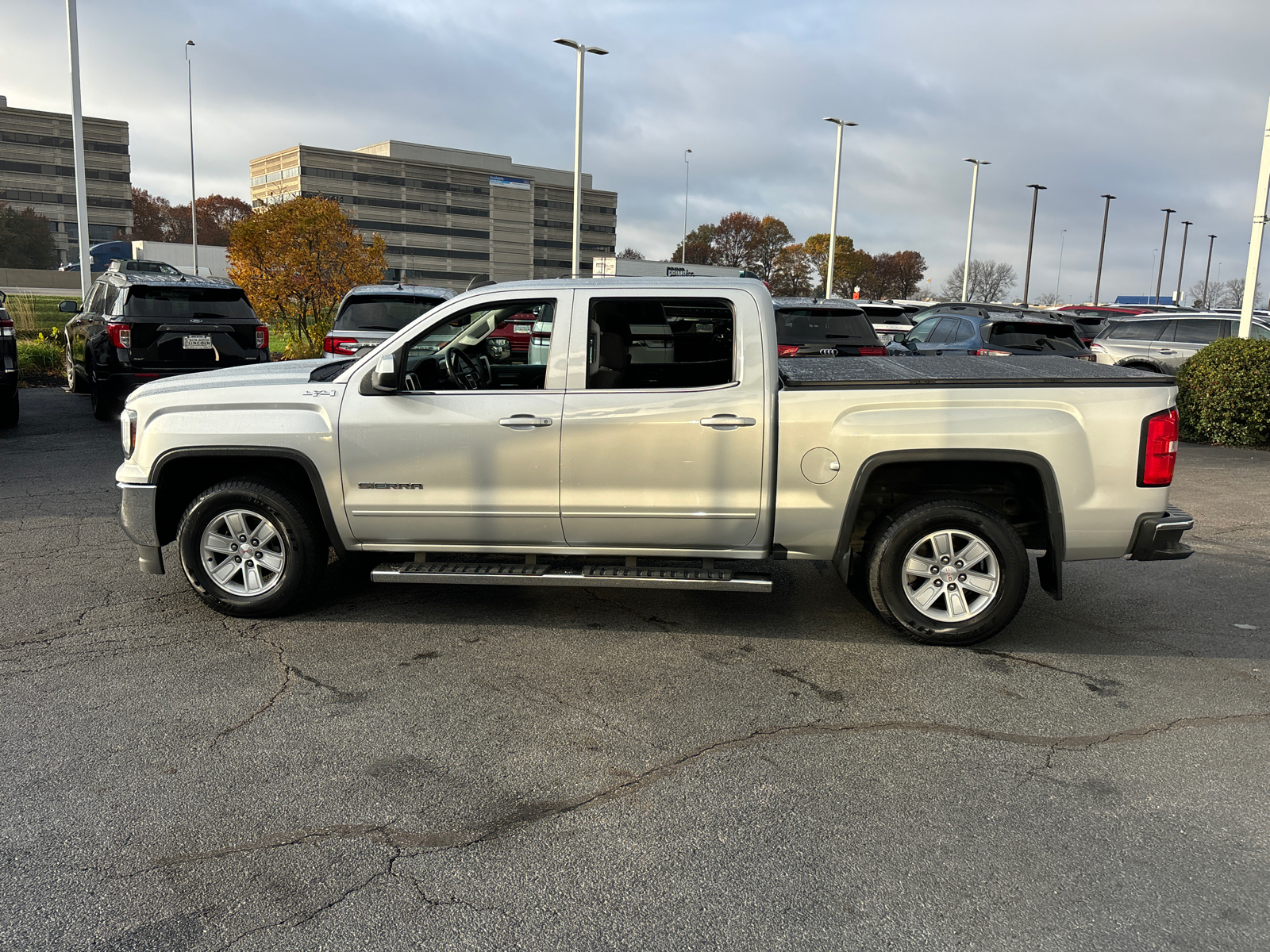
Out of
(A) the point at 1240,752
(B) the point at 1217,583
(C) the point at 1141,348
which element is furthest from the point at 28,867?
(C) the point at 1141,348

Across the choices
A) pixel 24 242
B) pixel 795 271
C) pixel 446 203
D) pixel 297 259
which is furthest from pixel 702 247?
pixel 297 259

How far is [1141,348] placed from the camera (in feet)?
56.7

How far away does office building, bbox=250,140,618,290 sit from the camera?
110625 mm

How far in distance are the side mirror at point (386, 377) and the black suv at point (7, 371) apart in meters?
8.36

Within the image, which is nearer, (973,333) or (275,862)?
(275,862)

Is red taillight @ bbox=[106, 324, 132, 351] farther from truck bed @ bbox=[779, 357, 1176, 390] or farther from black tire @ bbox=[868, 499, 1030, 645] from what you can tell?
black tire @ bbox=[868, 499, 1030, 645]

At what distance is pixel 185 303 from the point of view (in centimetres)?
1205

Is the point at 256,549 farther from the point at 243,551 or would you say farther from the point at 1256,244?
the point at 1256,244

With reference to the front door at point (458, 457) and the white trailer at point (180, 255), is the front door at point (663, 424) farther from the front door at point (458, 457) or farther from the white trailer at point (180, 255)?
the white trailer at point (180, 255)

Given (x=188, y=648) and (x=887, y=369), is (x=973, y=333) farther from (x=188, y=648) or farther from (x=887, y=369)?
(x=188, y=648)

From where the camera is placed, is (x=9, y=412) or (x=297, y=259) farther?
(x=297, y=259)

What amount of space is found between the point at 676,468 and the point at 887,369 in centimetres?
144

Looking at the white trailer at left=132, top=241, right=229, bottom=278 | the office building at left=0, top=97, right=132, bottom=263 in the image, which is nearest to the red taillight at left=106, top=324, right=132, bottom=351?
the white trailer at left=132, top=241, right=229, bottom=278

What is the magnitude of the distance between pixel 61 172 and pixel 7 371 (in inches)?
4218
